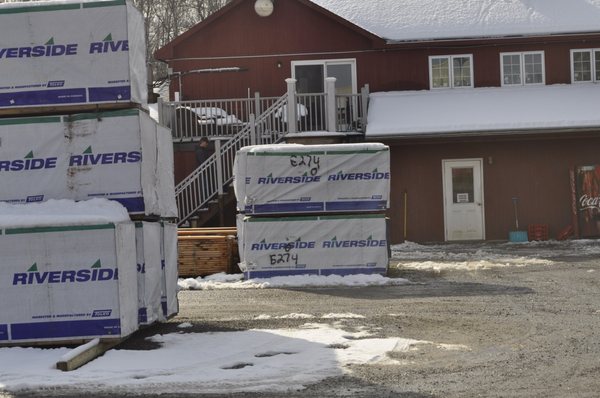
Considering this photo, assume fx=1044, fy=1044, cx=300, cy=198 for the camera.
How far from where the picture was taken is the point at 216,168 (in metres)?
24.3

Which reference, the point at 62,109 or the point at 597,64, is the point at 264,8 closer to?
the point at 597,64

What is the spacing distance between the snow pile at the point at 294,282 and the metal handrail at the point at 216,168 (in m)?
6.45

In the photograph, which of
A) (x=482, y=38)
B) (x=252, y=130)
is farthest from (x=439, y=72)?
(x=252, y=130)

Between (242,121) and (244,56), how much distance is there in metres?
2.47

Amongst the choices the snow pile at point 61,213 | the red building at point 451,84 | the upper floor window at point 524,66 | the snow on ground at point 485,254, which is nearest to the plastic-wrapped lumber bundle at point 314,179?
the snow on ground at point 485,254

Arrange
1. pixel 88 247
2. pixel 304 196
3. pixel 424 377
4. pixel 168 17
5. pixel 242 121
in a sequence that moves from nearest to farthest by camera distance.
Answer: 1. pixel 424 377
2. pixel 88 247
3. pixel 304 196
4. pixel 242 121
5. pixel 168 17

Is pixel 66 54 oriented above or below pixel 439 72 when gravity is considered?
below

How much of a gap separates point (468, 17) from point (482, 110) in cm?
390

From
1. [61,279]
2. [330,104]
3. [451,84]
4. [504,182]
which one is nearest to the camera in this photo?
[61,279]

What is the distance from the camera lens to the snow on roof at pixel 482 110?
82.4ft

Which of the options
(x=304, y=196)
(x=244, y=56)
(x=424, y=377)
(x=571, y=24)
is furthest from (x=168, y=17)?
(x=424, y=377)

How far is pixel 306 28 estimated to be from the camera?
28.2 metres

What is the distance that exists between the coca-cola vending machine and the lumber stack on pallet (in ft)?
36.0

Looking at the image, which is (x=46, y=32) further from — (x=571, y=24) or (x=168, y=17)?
(x=168, y=17)
